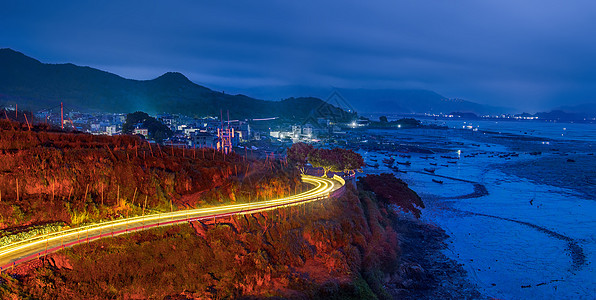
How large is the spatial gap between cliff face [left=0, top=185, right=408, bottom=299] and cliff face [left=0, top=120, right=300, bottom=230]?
9.35 ft

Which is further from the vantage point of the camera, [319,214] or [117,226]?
[319,214]

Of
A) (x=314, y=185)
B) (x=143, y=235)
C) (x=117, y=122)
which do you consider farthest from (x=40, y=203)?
(x=117, y=122)

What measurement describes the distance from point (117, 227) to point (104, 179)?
3435 mm

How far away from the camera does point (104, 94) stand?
117312 millimetres

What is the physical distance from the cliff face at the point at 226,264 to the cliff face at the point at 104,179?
2.85 m

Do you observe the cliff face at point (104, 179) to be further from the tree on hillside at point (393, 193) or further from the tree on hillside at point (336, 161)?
the tree on hillside at point (393, 193)

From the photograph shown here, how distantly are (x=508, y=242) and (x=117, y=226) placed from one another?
22.4 m

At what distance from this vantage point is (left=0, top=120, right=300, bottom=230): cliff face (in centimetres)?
1450

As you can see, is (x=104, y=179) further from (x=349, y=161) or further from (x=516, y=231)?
(x=516, y=231)

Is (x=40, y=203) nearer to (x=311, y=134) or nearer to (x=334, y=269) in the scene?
(x=334, y=269)

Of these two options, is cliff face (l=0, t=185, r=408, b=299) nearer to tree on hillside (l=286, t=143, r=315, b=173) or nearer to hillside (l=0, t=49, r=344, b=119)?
tree on hillside (l=286, t=143, r=315, b=173)

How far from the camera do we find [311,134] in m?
82.2

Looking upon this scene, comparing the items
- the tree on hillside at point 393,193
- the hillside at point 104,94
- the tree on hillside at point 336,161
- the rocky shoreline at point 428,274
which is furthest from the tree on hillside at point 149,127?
the hillside at point 104,94

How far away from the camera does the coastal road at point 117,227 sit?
11.6 metres
